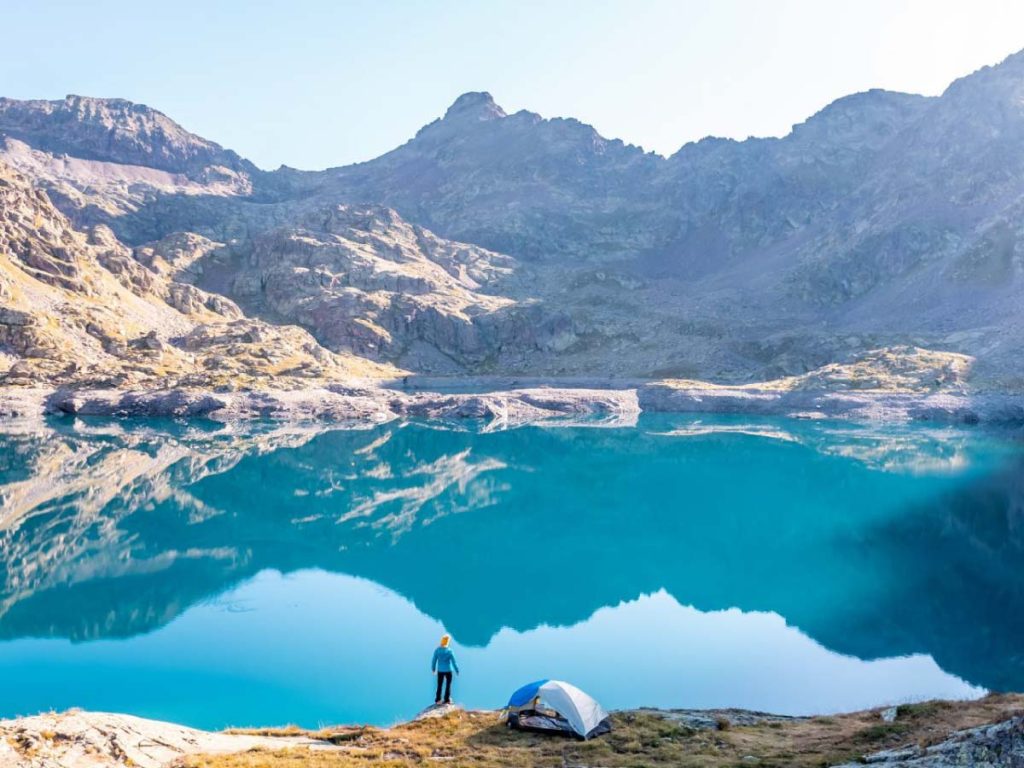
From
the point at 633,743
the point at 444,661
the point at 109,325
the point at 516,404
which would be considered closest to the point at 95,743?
the point at 444,661

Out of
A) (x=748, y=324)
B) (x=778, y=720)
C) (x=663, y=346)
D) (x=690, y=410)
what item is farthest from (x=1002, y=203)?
(x=778, y=720)

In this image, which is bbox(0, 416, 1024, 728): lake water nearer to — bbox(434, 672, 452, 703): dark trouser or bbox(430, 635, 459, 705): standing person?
bbox(434, 672, 452, 703): dark trouser

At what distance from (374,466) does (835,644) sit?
58.7m

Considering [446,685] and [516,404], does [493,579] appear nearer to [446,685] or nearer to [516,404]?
[446,685]

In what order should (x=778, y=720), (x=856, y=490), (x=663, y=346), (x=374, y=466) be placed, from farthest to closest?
(x=663, y=346) → (x=374, y=466) → (x=856, y=490) → (x=778, y=720)

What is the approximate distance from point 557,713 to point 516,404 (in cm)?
10637

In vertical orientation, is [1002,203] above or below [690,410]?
above

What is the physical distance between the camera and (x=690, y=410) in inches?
4892

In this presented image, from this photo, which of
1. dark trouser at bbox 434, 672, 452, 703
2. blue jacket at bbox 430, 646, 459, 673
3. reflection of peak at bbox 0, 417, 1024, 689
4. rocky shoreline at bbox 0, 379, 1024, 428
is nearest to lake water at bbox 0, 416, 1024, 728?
reflection of peak at bbox 0, 417, 1024, 689

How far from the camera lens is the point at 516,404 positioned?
12588cm

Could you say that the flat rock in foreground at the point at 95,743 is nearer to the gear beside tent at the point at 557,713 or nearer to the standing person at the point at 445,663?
the standing person at the point at 445,663

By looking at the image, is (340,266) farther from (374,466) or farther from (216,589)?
(216,589)

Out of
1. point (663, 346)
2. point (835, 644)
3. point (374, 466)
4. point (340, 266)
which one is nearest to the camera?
point (835, 644)

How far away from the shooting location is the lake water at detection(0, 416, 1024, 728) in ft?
89.6
